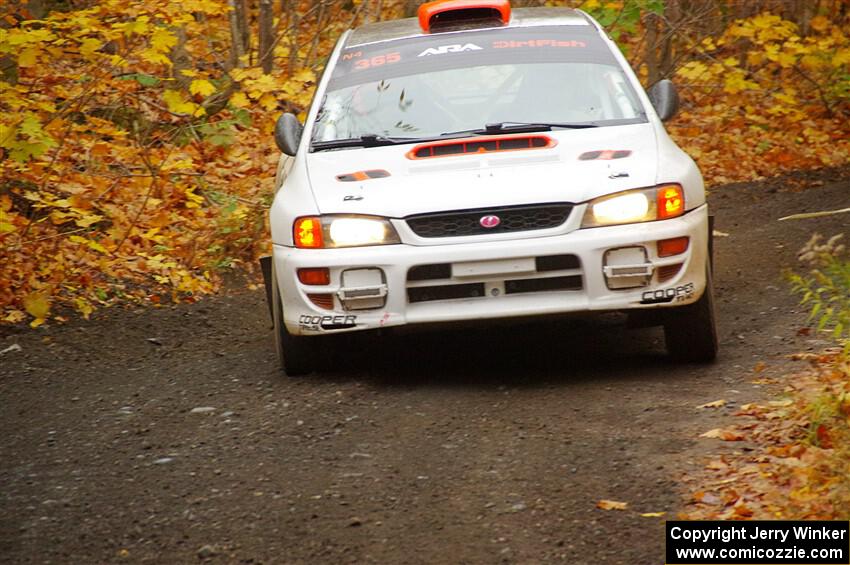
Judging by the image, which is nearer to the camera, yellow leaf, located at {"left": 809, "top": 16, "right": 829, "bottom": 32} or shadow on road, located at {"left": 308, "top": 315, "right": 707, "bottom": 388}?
shadow on road, located at {"left": 308, "top": 315, "right": 707, "bottom": 388}

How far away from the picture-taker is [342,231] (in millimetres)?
6035

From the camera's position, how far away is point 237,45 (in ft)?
47.2

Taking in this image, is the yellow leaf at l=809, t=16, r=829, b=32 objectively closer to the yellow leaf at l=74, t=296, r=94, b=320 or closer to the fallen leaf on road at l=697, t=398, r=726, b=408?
the yellow leaf at l=74, t=296, r=94, b=320

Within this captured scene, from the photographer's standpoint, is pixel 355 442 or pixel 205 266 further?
pixel 205 266

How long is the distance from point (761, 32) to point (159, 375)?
957 centimetres

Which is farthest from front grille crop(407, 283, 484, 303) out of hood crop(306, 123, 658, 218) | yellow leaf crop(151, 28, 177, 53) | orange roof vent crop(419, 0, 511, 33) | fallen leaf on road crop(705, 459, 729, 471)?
yellow leaf crop(151, 28, 177, 53)

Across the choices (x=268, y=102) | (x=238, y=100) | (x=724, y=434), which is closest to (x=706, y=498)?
(x=724, y=434)

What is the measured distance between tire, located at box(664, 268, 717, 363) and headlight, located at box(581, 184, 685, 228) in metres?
0.51

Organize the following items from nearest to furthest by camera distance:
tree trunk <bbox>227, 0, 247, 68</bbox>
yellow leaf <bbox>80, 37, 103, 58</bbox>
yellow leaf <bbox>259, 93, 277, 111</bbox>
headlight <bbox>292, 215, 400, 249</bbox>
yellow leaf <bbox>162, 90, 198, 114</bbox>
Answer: headlight <bbox>292, 215, 400, 249</bbox> → yellow leaf <bbox>80, 37, 103, 58</bbox> → yellow leaf <bbox>162, 90, 198, 114</bbox> → yellow leaf <bbox>259, 93, 277, 111</bbox> → tree trunk <bbox>227, 0, 247, 68</bbox>

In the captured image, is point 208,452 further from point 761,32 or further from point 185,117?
point 761,32

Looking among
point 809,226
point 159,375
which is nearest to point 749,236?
point 809,226

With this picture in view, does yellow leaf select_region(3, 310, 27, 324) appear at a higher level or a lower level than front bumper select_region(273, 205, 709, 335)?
lower

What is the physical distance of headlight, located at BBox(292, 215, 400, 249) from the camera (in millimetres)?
5977

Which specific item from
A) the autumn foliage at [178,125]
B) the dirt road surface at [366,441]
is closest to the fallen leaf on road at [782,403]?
the dirt road surface at [366,441]
